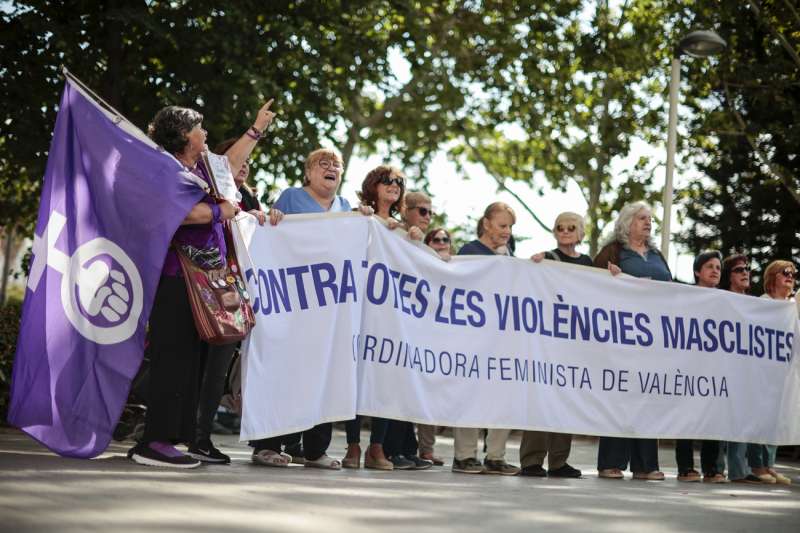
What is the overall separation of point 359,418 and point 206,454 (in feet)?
5.38

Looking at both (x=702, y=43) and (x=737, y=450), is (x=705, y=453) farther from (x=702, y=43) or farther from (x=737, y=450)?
(x=702, y=43)

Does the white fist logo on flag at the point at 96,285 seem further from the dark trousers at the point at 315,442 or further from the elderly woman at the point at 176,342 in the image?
the dark trousers at the point at 315,442

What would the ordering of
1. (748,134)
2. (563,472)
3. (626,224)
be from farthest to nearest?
(748,134), (626,224), (563,472)

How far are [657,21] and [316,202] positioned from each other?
18043mm

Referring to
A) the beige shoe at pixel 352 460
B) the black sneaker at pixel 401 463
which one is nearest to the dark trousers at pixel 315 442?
the beige shoe at pixel 352 460

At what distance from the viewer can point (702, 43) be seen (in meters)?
12.8

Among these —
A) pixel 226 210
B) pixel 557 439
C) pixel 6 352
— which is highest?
pixel 226 210

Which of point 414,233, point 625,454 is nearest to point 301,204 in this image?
point 414,233

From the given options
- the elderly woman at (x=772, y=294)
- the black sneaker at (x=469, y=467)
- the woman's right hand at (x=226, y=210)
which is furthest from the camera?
the elderly woman at (x=772, y=294)

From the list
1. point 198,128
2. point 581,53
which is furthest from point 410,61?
point 198,128

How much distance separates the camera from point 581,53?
2264cm

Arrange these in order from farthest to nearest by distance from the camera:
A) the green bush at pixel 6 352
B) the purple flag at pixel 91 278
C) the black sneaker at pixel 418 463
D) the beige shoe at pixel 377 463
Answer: the green bush at pixel 6 352, the black sneaker at pixel 418 463, the beige shoe at pixel 377 463, the purple flag at pixel 91 278

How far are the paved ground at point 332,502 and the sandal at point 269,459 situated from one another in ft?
0.28

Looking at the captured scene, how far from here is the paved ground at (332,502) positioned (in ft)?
14.5
